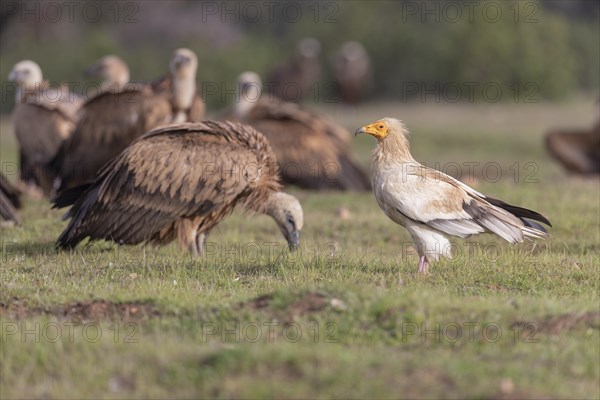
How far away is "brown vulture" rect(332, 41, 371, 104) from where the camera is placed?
32719 mm

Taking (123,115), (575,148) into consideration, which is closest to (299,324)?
(123,115)

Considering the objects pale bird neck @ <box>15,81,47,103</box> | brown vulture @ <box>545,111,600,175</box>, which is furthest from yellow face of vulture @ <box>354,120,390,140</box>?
brown vulture @ <box>545,111,600,175</box>

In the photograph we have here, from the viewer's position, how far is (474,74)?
30.7 m

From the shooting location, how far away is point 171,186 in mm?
9109

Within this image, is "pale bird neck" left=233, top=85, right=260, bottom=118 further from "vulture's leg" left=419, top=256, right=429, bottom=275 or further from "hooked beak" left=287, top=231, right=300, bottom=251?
"vulture's leg" left=419, top=256, right=429, bottom=275

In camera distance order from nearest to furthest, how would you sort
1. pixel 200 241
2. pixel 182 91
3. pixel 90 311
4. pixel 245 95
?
pixel 90 311
pixel 200 241
pixel 182 91
pixel 245 95

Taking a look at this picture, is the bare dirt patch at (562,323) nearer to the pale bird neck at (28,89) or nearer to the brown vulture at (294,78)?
the pale bird neck at (28,89)

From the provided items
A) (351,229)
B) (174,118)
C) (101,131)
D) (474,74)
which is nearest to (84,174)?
(101,131)

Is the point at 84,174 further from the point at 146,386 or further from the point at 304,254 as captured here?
the point at 146,386

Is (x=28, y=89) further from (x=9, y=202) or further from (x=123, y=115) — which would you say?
(x=9, y=202)

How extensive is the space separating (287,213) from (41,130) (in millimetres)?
5416

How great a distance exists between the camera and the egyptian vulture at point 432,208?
7.59 metres

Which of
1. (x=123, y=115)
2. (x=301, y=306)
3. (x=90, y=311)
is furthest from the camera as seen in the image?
(x=123, y=115)

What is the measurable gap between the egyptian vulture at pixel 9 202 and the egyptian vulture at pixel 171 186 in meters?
1.89
